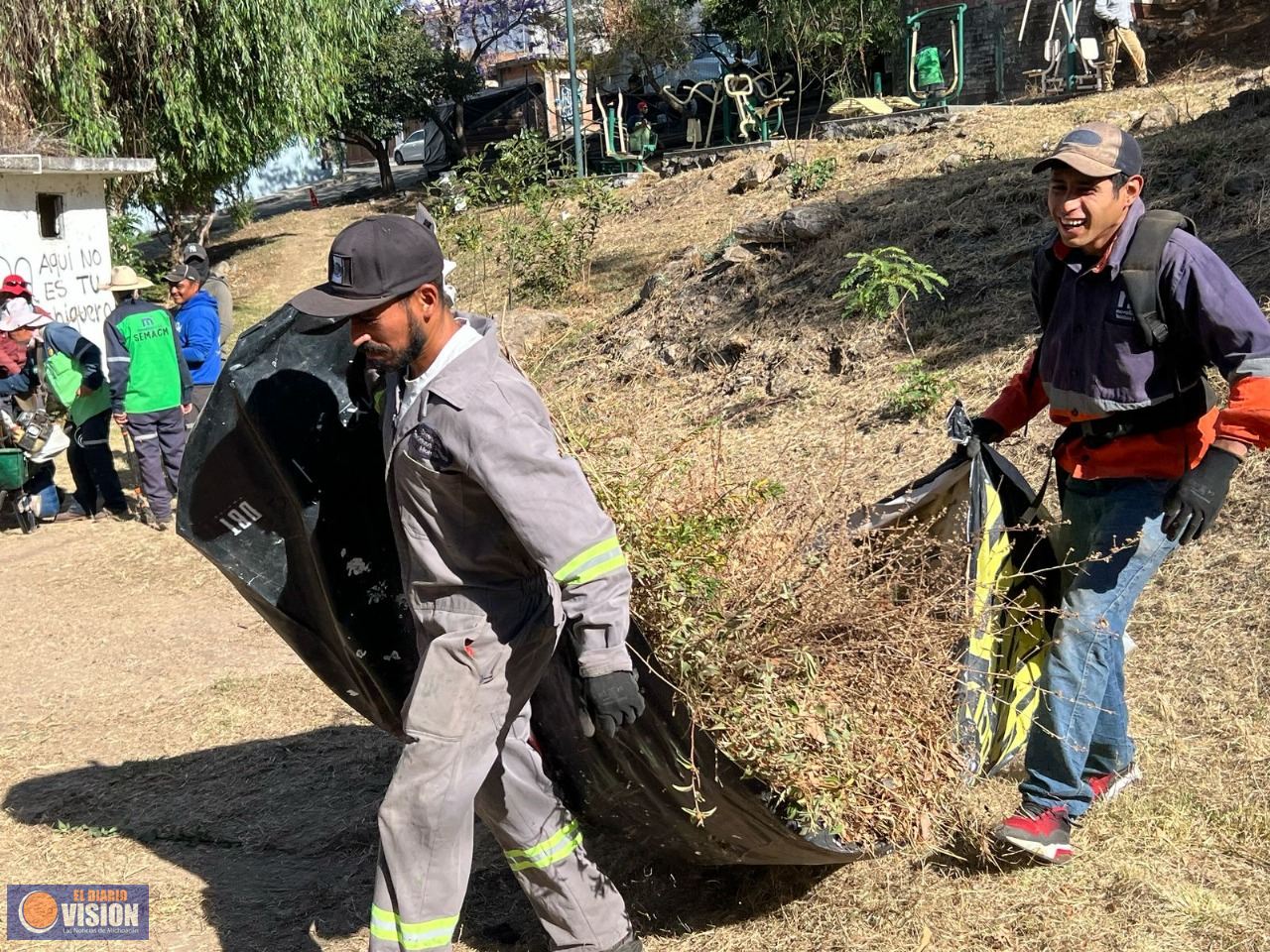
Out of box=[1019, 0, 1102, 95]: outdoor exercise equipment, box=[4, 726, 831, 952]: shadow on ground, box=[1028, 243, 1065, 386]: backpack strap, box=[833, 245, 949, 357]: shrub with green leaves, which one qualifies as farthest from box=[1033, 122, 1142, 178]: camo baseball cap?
box=[1019, 0, 1102, 95]: outdoor exercise equipment

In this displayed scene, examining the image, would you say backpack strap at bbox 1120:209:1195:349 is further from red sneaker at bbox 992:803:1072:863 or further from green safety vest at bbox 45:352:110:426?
green safety vest at bbox 45:352:110:426

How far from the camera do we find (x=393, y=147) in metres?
39.0

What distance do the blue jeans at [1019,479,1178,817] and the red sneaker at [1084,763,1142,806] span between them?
249 millimetres

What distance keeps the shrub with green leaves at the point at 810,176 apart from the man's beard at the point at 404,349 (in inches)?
415

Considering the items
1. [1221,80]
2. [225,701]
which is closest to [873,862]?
[225,701]

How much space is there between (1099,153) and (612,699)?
188cm

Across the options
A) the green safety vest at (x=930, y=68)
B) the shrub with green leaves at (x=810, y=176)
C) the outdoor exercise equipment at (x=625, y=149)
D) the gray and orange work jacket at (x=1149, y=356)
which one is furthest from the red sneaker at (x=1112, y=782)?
the outdoor exercise equipment at (x=625, y=149)

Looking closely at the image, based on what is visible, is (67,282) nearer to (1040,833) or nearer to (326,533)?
(326,533)

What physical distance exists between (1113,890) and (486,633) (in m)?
1.87

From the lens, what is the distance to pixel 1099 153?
3.27 meters

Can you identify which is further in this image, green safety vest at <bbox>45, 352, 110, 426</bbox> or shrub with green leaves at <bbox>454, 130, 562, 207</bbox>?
shrub with green leaves at <bbox>454, 130, 562, 207</bbox>

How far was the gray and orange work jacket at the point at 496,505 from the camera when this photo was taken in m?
2.69

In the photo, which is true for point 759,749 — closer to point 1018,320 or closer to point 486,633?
point 486,633

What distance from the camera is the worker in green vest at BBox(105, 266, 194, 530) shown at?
340 inches
